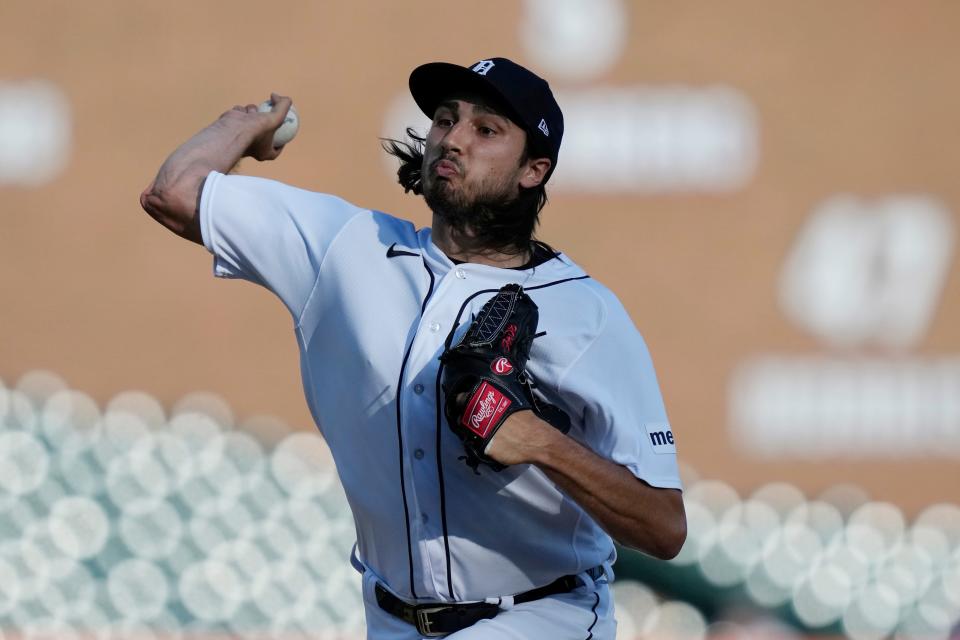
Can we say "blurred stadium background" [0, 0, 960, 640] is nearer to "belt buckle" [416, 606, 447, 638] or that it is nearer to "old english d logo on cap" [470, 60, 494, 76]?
"belt buckle" [416, 606, 447, 638]

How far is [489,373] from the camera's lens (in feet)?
8.26

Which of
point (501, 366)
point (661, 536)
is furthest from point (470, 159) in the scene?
point (661, 536)

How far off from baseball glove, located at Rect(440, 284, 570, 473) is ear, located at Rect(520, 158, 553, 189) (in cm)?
42

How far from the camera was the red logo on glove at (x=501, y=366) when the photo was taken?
8.29ft

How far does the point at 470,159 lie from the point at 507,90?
6.5 inches

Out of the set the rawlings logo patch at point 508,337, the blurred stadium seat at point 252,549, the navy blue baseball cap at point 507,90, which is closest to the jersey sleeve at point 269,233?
the navy blue baseball cap at point 507,90

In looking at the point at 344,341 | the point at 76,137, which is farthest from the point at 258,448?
the point at 344,341

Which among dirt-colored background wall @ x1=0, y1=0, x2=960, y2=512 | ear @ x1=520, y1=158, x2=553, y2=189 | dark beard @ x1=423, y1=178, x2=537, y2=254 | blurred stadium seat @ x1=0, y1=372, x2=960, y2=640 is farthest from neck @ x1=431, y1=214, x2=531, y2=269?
dirt-colored background wall @ x1=0, y1=0, x2=960, y2=512

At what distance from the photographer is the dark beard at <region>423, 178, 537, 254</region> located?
2902 mm

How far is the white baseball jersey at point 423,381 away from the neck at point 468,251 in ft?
0.14

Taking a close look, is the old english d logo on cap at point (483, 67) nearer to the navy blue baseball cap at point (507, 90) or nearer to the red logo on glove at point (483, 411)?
the navy blue baseball cap at point (507, 90)

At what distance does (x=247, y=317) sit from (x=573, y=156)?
1.99 metres

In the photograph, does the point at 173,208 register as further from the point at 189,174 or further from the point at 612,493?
the point at 612,493

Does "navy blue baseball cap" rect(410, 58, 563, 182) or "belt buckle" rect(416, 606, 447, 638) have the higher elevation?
"navy blue baseball cap" rect(410, 58, 563, 182)
